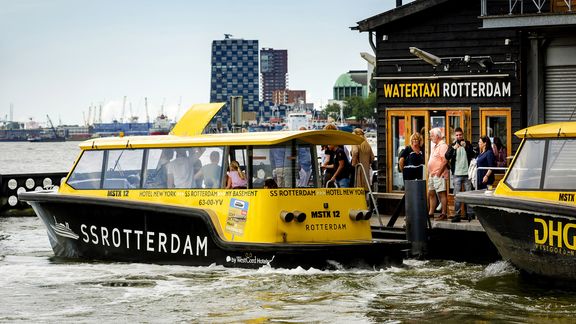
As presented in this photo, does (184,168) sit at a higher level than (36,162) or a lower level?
higher

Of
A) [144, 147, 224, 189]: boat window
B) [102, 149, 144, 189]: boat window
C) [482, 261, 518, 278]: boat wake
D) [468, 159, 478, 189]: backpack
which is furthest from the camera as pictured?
[468, 159, 478, 189]: backpack

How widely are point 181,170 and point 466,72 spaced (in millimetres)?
7279

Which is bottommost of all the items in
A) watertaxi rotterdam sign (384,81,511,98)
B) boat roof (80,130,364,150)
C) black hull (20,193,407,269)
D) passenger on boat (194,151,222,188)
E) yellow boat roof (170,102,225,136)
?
black hull (20,193,407,269)

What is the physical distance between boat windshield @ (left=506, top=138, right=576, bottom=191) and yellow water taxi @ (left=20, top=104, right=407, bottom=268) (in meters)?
2.47

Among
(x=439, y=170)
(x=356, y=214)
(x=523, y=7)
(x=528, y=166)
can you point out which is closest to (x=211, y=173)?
(x=356, y=214)

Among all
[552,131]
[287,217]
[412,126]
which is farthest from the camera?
[412,126]

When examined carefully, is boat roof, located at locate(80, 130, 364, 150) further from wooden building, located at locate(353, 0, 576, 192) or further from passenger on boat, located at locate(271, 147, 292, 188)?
wooden building, located at locate(353, 0, 576, 192)

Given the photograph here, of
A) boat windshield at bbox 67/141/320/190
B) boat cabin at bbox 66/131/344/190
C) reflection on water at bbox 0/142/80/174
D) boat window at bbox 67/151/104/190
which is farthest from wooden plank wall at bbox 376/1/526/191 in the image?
reflection on water at bbox 0/142/80/174

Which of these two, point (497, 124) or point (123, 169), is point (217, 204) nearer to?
point (123, 169)

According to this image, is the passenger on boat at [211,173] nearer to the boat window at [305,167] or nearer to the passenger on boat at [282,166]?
the passenger on boat at [282,166]

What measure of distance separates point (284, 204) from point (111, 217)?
10.6 ft

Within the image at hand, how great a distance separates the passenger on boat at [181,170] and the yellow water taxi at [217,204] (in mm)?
16

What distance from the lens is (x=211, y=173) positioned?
65.4 ft

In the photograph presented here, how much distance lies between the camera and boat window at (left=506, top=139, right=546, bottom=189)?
17.8 metres
